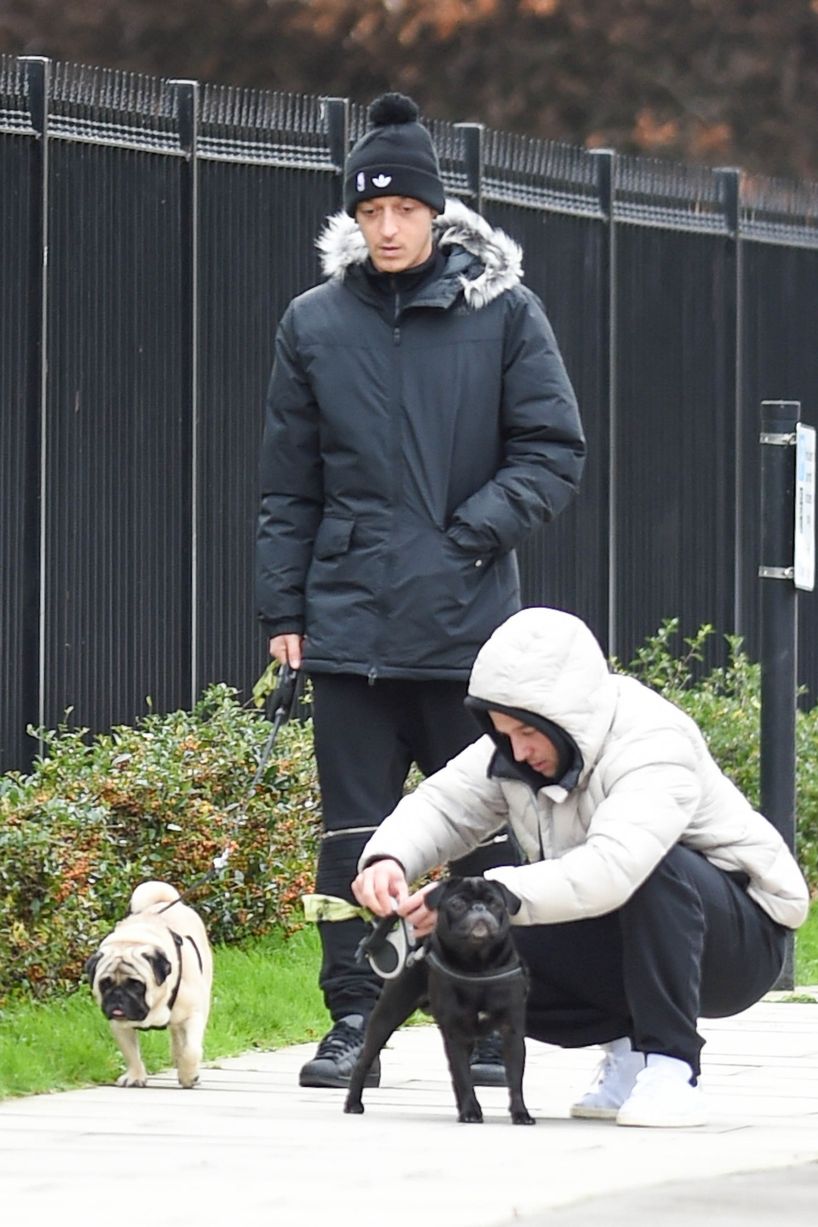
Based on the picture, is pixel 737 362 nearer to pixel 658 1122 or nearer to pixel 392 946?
pixel 392 946

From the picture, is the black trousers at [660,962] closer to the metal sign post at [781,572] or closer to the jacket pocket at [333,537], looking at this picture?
the jacket pocket at [333,537]

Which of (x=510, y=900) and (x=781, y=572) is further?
(x=781, y=572)

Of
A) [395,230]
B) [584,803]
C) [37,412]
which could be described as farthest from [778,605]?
[584,803]

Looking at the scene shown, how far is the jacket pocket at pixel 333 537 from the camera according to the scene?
19.7 feet

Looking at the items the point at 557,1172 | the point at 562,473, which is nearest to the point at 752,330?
the point at 562,473

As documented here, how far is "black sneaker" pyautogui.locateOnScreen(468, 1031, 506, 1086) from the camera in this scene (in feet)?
19.2

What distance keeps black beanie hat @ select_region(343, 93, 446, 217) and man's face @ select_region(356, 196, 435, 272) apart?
0.02m

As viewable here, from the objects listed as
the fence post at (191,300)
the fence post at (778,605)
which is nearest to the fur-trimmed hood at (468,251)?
the fence post at (778,605)

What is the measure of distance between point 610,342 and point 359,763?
5.28m

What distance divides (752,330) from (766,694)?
4.19 m

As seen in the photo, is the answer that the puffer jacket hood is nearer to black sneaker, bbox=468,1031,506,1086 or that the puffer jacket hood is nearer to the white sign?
black sneaker, bbox=468,1031,506,1086

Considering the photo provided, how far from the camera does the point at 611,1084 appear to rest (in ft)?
17.9

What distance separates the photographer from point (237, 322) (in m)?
9.30

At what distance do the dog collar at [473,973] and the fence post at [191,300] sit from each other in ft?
12.9
